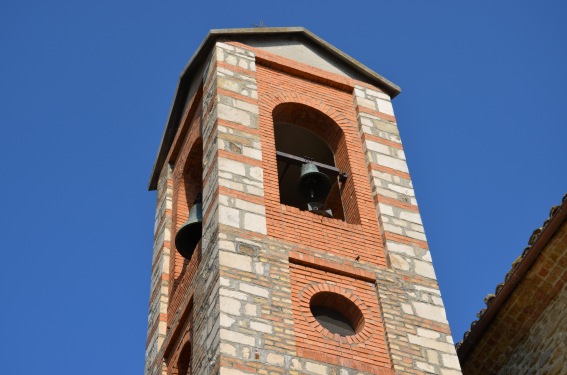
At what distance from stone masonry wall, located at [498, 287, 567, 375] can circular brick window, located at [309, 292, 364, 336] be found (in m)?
2.12

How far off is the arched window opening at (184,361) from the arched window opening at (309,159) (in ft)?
7.18

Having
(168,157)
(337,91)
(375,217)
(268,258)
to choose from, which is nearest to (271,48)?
(337,91)

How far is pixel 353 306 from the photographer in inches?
441

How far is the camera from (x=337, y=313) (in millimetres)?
11266

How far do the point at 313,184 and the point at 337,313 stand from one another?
2.44m

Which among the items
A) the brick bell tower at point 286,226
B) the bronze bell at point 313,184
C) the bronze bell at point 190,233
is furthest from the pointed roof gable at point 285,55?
the bronze bell at point 190,233

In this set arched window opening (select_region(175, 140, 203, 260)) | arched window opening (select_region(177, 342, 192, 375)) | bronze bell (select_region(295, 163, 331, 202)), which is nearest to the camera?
arched window opening (select_region(177, 342, 192, 375))

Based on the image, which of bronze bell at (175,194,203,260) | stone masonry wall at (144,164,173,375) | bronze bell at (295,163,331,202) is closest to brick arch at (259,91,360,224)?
bronze bell at (295,163,331,202)

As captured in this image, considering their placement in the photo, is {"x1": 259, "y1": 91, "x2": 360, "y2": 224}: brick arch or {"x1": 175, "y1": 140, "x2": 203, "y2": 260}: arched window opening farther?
{"x1": 259, "y1": 91, "x2": 360, "y2": 224}: brick arch

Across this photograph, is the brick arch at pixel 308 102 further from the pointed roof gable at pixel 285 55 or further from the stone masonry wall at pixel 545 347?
the stone masonry wall at pixel 545 347

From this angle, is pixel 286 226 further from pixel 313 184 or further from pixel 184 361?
pixel 184 361

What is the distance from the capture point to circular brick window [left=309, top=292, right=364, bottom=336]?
11078mm

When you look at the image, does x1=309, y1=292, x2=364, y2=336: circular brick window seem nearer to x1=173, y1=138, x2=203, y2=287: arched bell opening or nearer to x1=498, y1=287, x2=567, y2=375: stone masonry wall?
x1=173, y1=138, x2=203, y2=287: arched bell opening

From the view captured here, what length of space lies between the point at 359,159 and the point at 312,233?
6.00 ft
